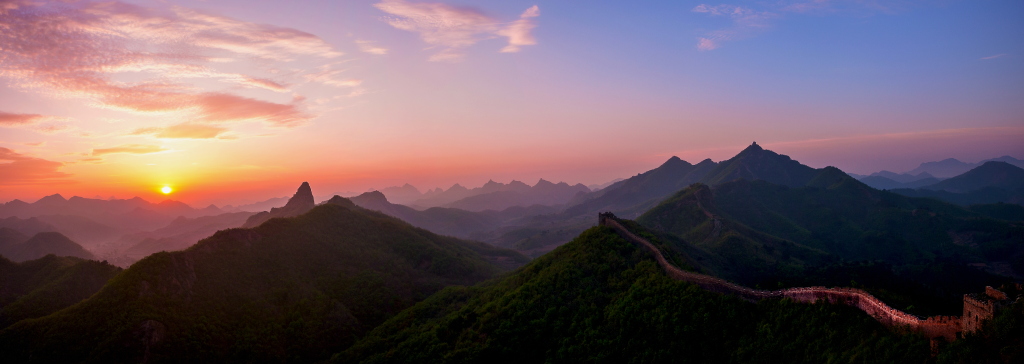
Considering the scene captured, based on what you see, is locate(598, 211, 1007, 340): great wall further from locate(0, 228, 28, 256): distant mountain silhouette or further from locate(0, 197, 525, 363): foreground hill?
locate(0, 228, 28, 256): distant mountain silhouette

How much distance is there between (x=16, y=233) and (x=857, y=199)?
273 m

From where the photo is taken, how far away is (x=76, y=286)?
5978 centimetres

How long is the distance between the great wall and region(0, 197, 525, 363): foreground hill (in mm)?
38195

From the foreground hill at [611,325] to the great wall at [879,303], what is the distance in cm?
62

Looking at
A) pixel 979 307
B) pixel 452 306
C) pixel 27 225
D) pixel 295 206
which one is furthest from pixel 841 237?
pixel 27 225

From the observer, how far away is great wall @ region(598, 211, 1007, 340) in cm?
1806

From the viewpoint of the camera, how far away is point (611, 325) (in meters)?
33.3

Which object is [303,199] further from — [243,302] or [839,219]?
[839,219]

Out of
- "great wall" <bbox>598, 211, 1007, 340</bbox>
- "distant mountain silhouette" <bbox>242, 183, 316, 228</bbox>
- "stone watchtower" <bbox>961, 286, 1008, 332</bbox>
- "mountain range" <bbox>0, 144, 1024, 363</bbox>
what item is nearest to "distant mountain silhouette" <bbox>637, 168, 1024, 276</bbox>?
"mountain range" <bbox>0, 144, 1024, 363</bbox>

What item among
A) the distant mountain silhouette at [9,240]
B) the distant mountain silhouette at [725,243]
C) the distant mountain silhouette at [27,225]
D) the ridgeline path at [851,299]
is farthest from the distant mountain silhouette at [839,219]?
the distant mountain silhouette at [27,225]

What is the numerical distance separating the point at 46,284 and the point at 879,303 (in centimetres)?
9254

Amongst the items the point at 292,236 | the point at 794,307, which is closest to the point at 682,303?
the point at 794,307

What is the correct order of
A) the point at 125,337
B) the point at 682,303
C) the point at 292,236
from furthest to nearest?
1. the point at 292,236
2. the point at 125,337
3. the point at 682,303

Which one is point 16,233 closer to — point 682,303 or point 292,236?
point 292,236
